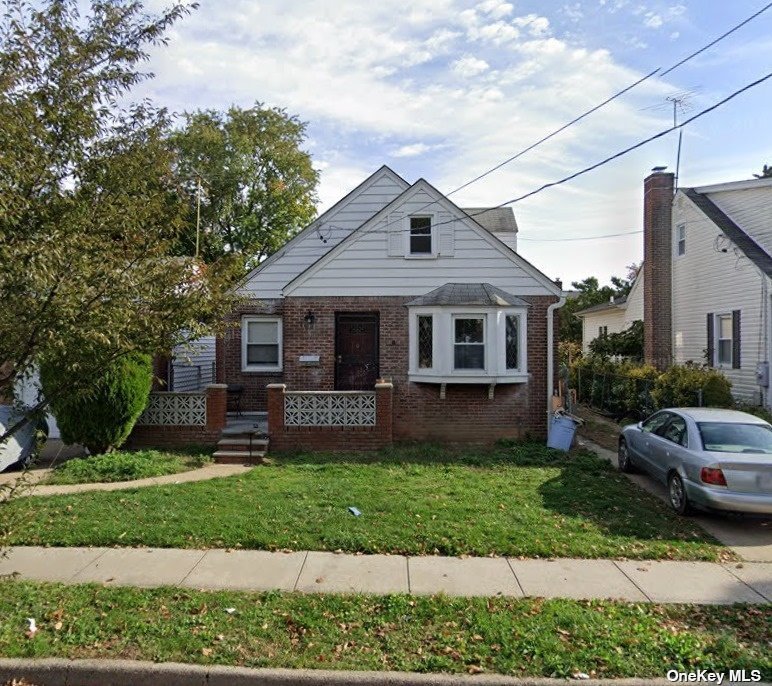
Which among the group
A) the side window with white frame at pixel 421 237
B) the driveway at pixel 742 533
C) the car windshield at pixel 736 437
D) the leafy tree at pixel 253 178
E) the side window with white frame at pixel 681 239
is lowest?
the driveway at pixel 742 533

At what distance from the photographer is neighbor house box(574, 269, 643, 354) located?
24.0m

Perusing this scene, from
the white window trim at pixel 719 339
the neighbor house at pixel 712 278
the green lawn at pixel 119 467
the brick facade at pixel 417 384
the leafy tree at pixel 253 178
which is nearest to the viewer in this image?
the green lawn at pixel 119 467

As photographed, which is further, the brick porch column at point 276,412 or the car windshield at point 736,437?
the brick porch column at point 276,412

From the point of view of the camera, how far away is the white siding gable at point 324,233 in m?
14.6

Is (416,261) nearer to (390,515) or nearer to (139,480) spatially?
(390,515)

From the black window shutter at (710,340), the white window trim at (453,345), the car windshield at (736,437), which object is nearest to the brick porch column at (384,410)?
the white window trim at (453,345)

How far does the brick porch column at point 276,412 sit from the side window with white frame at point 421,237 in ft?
14.5

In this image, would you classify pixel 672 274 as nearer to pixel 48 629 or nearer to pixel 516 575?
pixel 516 575

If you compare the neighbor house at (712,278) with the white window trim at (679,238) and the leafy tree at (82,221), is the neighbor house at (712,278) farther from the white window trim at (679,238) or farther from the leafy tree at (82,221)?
the leafy tree at (82,221)

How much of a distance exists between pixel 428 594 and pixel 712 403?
1095 cm

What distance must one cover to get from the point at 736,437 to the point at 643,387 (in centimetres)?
819

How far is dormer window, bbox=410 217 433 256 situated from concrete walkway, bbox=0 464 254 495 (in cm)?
621

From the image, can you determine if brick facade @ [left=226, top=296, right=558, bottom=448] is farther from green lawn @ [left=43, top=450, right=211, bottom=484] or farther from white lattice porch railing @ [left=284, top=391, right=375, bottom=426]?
green lawn @ [left=43, top=450, right=211, bottom=484]

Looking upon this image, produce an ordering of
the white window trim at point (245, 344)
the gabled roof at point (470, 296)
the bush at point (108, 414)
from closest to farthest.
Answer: the bush at point (108, 414)
the gabled roof at point (470, 296)
the white window trim at point (245, 344)
